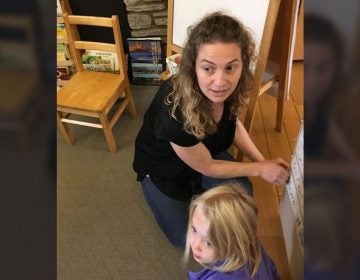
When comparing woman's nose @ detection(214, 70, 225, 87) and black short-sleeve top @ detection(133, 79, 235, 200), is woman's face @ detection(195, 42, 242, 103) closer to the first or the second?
woman's nose @ detection(214, 70, 225, 87)

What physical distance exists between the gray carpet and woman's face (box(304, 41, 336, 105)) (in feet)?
4.30

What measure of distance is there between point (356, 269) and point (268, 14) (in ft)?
4.54

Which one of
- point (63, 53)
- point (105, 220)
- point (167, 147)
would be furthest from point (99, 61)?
point (167, 147)

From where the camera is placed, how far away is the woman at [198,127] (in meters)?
1.00

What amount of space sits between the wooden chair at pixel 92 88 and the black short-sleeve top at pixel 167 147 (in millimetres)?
499

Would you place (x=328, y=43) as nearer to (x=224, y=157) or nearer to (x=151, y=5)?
(x=224, y=157)

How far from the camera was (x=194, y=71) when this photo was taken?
104cm

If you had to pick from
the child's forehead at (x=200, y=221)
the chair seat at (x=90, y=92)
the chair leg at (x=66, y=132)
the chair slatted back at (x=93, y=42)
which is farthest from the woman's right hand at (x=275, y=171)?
the chair leg at (x=66, y=132)

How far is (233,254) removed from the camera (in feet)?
2.93

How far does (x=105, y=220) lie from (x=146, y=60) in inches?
49.2

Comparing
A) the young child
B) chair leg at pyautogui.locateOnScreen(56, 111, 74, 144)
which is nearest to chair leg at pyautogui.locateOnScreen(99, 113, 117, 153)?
chair leg at pyautogui.locateOnScreen(56, 111, 74, 144)

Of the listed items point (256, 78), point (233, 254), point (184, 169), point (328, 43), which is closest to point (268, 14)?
point (256, 78)

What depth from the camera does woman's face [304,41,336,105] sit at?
0.16 m

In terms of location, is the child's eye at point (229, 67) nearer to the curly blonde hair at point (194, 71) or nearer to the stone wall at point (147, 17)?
the curly blonde hair at point (194, 71)
